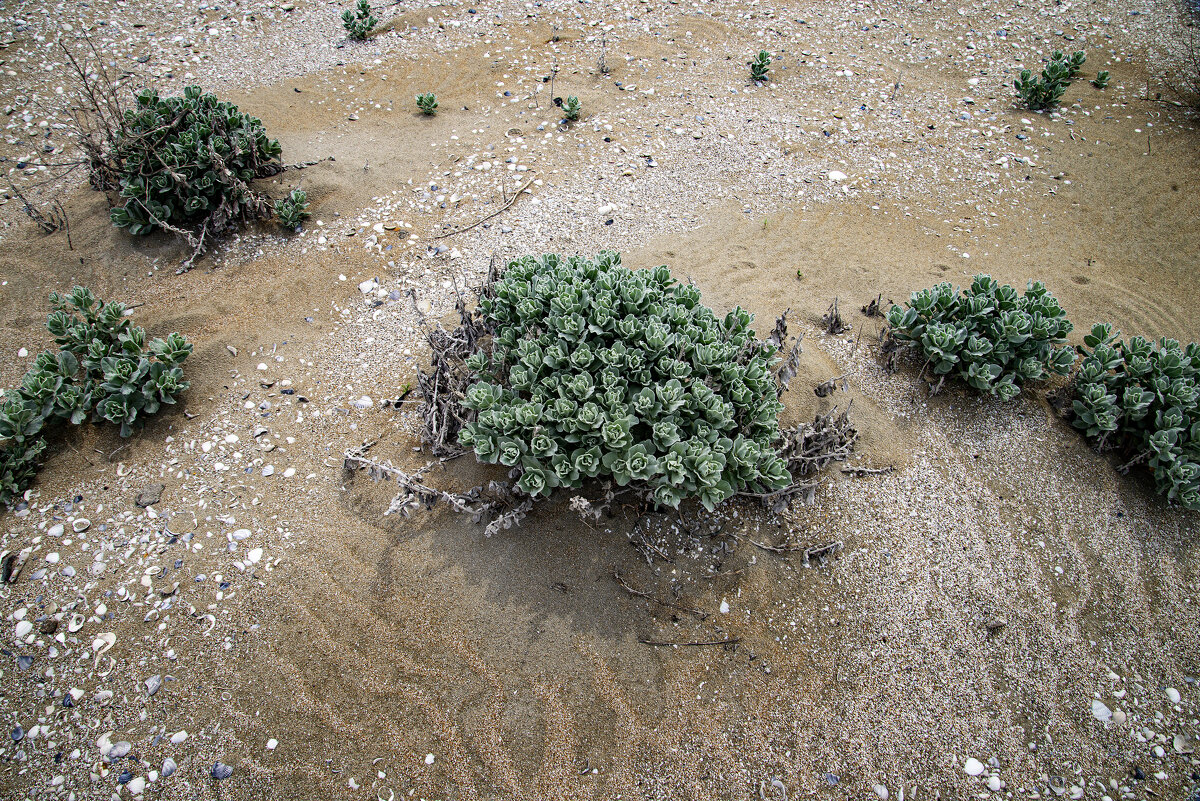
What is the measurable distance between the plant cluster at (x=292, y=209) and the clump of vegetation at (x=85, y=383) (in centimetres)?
176

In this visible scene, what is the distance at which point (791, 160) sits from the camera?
7.11 m

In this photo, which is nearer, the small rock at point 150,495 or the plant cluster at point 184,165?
the small rock at point 150,495

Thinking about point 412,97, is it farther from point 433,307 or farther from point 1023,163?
point 1023,163

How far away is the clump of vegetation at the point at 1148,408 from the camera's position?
13.2 ft

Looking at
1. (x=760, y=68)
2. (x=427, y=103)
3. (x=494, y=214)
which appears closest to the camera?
(x=494, y=214)

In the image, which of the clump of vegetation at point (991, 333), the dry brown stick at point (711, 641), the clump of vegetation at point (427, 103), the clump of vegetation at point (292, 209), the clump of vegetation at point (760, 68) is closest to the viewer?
the dry brown stick at point (711, 641)

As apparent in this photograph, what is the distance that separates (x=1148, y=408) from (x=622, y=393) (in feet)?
12.6

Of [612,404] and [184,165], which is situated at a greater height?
[184,165]

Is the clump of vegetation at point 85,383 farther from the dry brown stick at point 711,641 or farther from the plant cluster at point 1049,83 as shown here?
the plant cluster at point 1049,83

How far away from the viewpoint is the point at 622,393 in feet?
11.9

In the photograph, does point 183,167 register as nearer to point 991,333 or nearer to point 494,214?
point 494,214

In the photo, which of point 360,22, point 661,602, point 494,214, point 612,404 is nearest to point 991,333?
point 612,404

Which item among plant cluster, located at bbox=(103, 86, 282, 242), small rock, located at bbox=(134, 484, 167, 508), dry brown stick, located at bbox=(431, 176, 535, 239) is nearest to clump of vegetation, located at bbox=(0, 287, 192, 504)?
small rock, located at bbox=(134, 484, 167, 508)

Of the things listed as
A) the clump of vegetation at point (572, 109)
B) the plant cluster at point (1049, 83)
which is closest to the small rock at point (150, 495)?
the clump of vegetation at point (572, 109)
